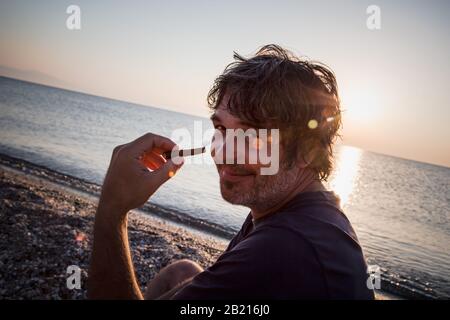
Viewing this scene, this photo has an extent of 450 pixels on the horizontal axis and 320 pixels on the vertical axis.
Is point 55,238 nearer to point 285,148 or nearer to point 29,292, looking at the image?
point 29,292

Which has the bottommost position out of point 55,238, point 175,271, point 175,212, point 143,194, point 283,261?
point 175,212

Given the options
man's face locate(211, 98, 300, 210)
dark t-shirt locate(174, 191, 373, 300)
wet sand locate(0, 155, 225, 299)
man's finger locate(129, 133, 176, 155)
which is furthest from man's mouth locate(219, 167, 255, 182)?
wet sand locate(0, 155, 225, 299)

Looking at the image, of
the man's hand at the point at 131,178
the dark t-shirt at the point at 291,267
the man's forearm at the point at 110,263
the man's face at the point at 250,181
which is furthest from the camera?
the man's face at the point at 250,181

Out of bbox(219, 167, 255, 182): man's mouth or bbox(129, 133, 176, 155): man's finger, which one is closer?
bbox(129, 133, 176, 155): man's finger

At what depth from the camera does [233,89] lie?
2.23 meters

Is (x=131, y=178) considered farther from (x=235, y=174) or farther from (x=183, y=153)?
(x=235, y=174)

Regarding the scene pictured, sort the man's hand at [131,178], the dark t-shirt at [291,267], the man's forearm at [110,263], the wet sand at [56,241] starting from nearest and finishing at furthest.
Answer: the dark t-shirt at [291,267] < the man's forearm at [110,263] < the man's hand at [131,178] < the wet sand at [56,241]

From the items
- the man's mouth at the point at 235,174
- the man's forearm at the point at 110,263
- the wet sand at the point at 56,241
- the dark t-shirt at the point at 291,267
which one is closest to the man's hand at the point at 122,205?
the man's forearm at the point at 110,263

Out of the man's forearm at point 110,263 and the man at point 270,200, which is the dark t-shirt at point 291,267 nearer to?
the man at point 270,200

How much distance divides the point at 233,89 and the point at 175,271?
1.91 metres

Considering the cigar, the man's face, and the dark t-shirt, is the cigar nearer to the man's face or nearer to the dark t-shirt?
the man's face

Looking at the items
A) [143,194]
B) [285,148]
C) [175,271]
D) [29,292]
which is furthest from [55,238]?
[285,148]

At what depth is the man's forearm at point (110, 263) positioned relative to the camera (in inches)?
69.1

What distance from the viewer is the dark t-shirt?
1.37 meters
